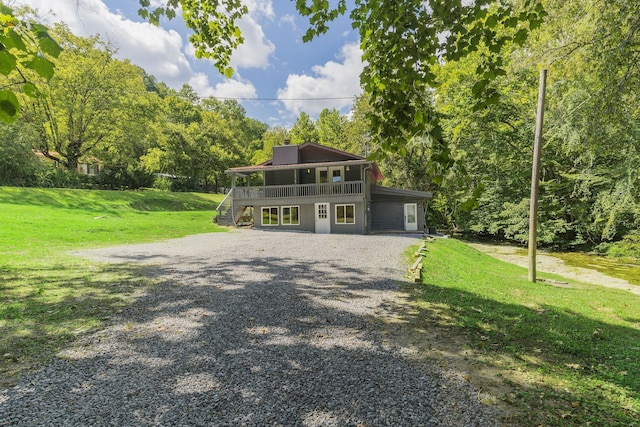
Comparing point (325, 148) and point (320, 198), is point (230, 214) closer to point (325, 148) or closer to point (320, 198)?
point (320, 198)

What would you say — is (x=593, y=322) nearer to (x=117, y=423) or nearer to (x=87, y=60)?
(x=117, y=423)

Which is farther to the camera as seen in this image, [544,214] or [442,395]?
[544,214]

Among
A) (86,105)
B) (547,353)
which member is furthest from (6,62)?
(86,105)

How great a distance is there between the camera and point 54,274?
286 inches

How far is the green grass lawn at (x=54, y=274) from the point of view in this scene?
13.7ft

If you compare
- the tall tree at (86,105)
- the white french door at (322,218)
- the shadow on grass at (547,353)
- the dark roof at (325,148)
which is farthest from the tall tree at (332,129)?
the shadow on grass at (547,353)

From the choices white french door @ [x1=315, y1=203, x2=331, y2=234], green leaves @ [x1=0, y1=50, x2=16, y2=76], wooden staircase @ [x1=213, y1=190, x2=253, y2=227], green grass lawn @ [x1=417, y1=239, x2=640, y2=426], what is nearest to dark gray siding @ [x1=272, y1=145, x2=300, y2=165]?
white french door @ [x1=315, y1=203, x2=331, y2=234]

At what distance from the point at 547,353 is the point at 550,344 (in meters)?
0.42

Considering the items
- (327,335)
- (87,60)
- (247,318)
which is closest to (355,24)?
(327,335)

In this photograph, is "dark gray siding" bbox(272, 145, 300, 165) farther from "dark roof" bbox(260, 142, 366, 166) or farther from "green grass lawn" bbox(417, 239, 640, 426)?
"green grass lawn" bbox(417, 239, 640, 426)

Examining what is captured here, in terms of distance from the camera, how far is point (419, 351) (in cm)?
409

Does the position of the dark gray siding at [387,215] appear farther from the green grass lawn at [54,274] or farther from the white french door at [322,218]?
the green grass lawn at [54,274]

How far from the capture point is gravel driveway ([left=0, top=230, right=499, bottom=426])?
2.81m

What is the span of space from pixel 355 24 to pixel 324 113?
→ 50.6 m
